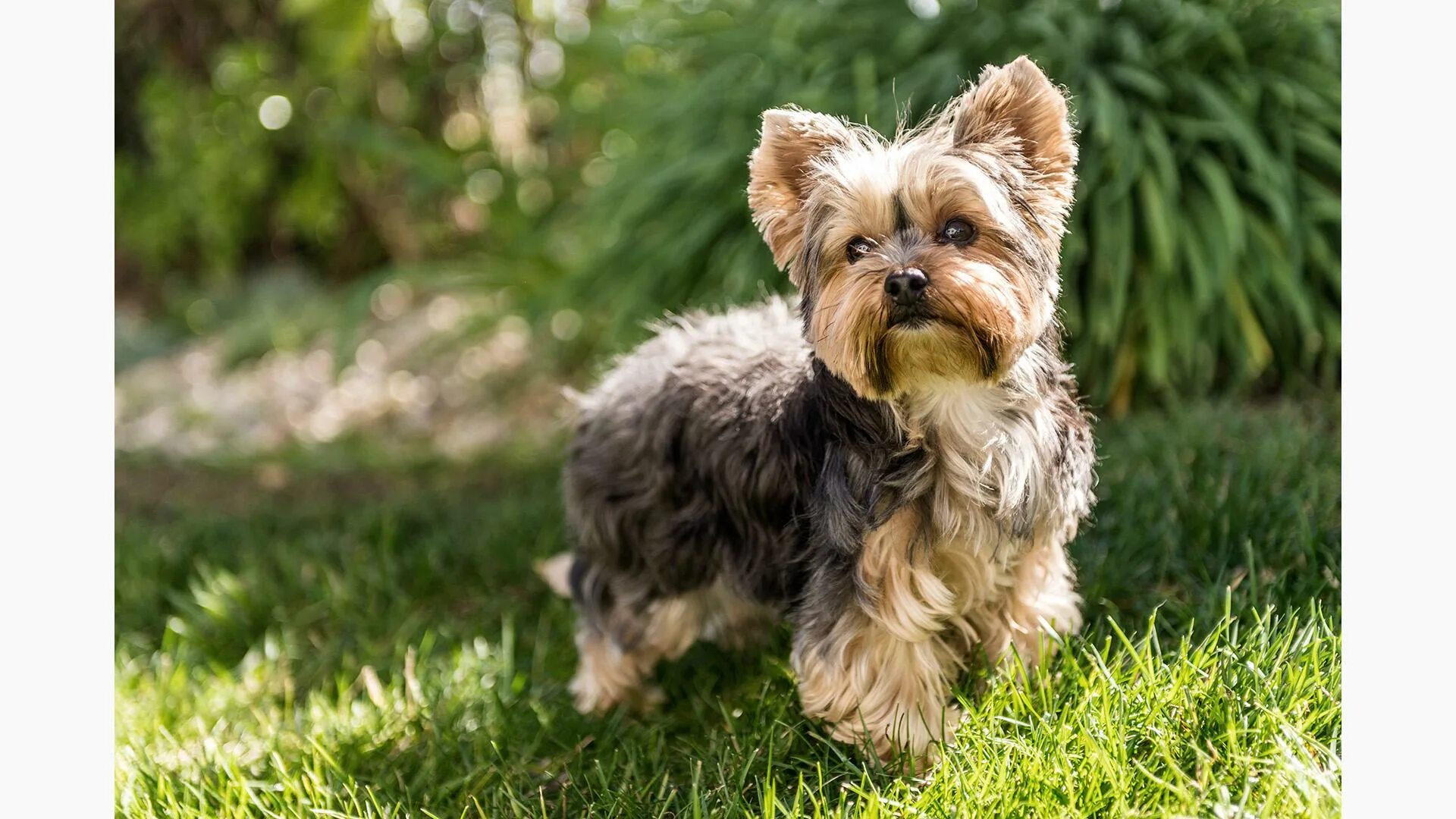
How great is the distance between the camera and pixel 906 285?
225 centimetres

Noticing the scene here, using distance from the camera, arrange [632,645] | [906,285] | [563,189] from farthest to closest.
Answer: [563,189]
[632,645]
[906,285]

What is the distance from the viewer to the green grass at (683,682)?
241 centimetres

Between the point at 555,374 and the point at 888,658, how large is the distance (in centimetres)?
464

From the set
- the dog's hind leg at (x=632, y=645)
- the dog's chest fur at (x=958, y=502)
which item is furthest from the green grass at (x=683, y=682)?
the dog's chest fur at (x=958, y=502)

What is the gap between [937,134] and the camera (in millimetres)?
2516

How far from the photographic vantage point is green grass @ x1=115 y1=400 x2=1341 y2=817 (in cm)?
241

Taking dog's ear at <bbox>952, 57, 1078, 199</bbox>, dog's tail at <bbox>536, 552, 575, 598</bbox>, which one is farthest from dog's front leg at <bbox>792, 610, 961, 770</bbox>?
dog's tail at <bbox>536, 552, 575, 598</bbox>

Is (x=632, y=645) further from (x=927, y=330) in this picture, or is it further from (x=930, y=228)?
(x=930, y=228)

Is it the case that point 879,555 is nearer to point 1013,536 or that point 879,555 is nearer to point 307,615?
point 1013,536

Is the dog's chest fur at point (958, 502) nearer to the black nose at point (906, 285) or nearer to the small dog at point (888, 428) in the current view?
the small dog at point (888, 428)

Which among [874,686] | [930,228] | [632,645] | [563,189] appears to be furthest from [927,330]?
[563,189]

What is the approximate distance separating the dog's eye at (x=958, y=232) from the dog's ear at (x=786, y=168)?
12.8 inches

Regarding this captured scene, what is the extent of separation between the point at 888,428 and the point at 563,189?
5.36 metres

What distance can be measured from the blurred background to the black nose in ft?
6.69
